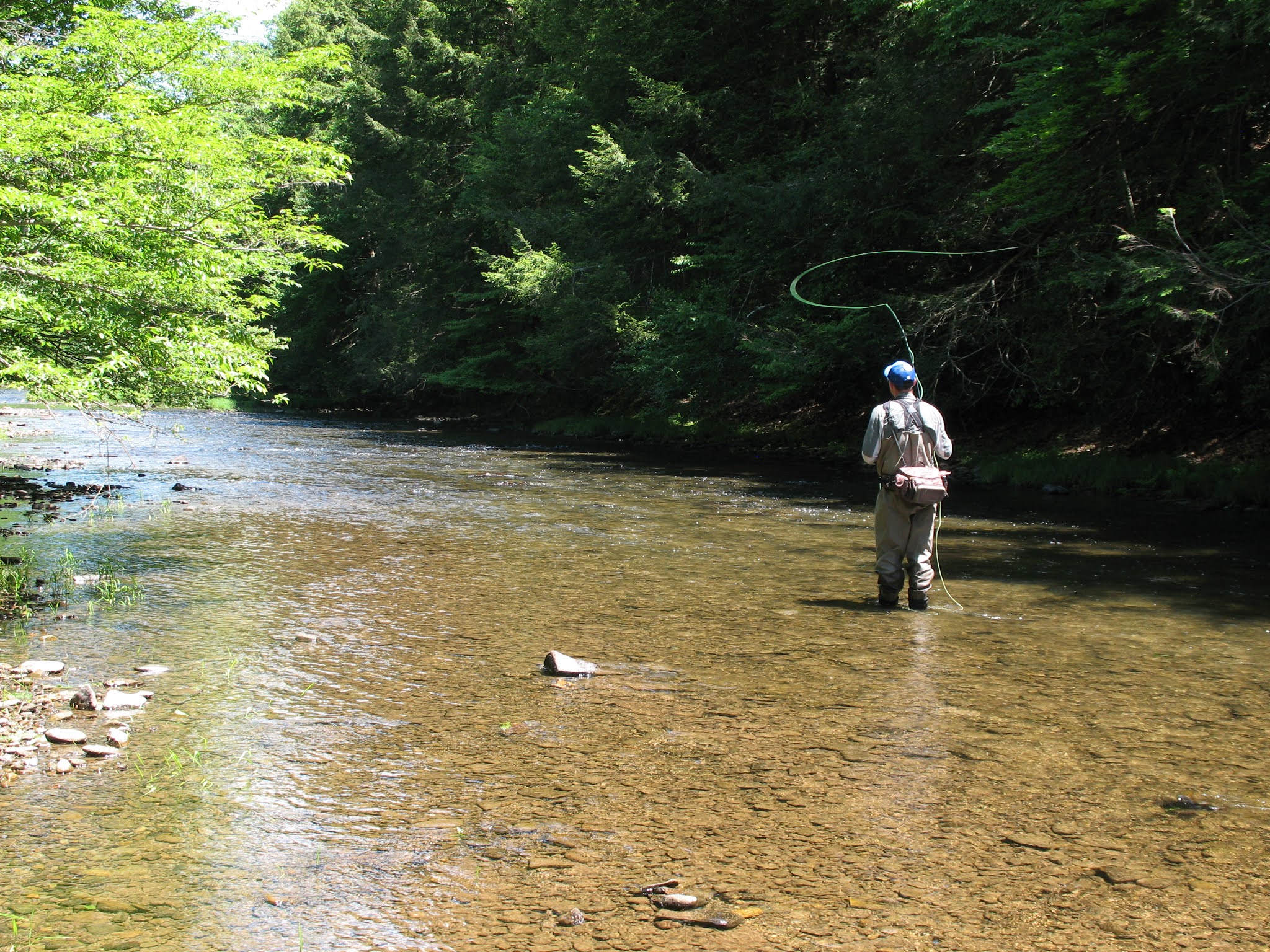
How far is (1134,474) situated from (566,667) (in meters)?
13.5

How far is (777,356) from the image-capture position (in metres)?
20.2

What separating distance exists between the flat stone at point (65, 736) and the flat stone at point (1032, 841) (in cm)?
383

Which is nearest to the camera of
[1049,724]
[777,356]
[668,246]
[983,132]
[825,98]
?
[1049,724]

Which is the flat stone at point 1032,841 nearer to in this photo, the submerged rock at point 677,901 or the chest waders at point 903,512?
the submerged rock at point 677,901

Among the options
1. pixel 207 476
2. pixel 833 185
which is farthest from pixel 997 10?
pixel 207 476

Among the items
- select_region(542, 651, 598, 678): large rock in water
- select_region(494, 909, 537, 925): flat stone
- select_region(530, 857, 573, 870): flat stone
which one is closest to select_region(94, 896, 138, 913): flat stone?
select_region(494, 909, 537, 925): flat stone

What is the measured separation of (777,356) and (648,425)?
29.5 feet

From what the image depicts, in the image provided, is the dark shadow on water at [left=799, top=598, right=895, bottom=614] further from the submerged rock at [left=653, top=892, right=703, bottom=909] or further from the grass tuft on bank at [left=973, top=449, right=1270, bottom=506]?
the grass tuft on bank at [left=973, top=449, right=1270, bottom=506]

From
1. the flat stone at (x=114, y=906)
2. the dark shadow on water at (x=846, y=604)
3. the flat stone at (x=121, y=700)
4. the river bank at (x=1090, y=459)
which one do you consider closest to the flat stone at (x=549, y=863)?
the flat stone at (x=114, y=906)

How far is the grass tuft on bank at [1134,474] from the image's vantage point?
14695 mm

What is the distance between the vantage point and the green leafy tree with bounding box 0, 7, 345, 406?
7.12 metres

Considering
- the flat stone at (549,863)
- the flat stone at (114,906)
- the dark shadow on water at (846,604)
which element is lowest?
the flat stone at (114,906)

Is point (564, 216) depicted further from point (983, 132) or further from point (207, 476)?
point (207, 476)

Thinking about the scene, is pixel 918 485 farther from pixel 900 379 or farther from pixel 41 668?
pixel 41 668
